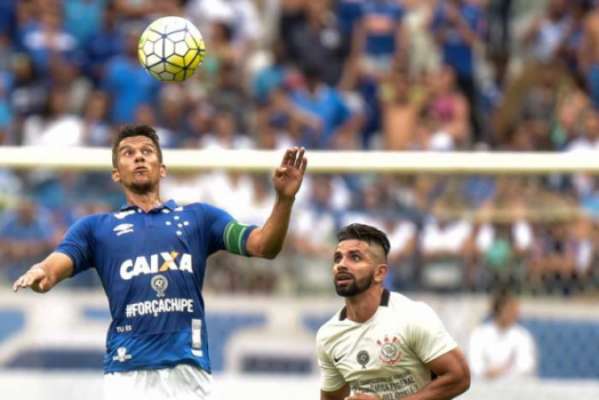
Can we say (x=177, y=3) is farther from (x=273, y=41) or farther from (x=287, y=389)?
(x=287, y=389)

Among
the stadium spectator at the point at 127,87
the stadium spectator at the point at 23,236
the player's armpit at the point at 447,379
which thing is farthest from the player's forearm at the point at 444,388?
the stadium spectator at the point at 127,87

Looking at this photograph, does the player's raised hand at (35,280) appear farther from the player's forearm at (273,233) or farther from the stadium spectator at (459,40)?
the stadium spectator at (459,40)

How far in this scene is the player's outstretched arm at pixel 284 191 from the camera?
24.7ft

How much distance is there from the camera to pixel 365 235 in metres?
8.30

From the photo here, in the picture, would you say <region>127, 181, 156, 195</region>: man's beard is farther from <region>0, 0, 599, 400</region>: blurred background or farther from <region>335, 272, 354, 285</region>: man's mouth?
<region>0, 0, 599, 400</region>: blurred background

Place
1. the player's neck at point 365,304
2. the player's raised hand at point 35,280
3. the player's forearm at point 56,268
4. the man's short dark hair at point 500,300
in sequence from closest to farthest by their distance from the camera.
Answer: the player's raised hand at point 35,280 < the player's forearm at point 56,268 < the player's neck at point 365,304 < the man's short dark hair at point 500,300

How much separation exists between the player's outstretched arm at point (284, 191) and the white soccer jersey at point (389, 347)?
0.85 metres

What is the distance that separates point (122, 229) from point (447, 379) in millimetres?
1703

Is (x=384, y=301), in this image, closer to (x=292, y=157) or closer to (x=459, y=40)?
(x=292, y=157)

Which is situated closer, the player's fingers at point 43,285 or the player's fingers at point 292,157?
the player's fingers at point 43,285

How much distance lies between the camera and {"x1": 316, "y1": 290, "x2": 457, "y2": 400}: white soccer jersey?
8102 millimetres

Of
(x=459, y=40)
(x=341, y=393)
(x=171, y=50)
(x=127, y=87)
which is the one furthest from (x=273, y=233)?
(x=459, y=40)

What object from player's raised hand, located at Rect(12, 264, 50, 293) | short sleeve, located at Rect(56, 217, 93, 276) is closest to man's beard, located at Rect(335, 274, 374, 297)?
short sleeve, located at Rect(56, 217, 93, 276)

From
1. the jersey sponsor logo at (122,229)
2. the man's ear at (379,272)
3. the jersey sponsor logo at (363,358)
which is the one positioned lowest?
the jersey sponsor logo at (363,358)
